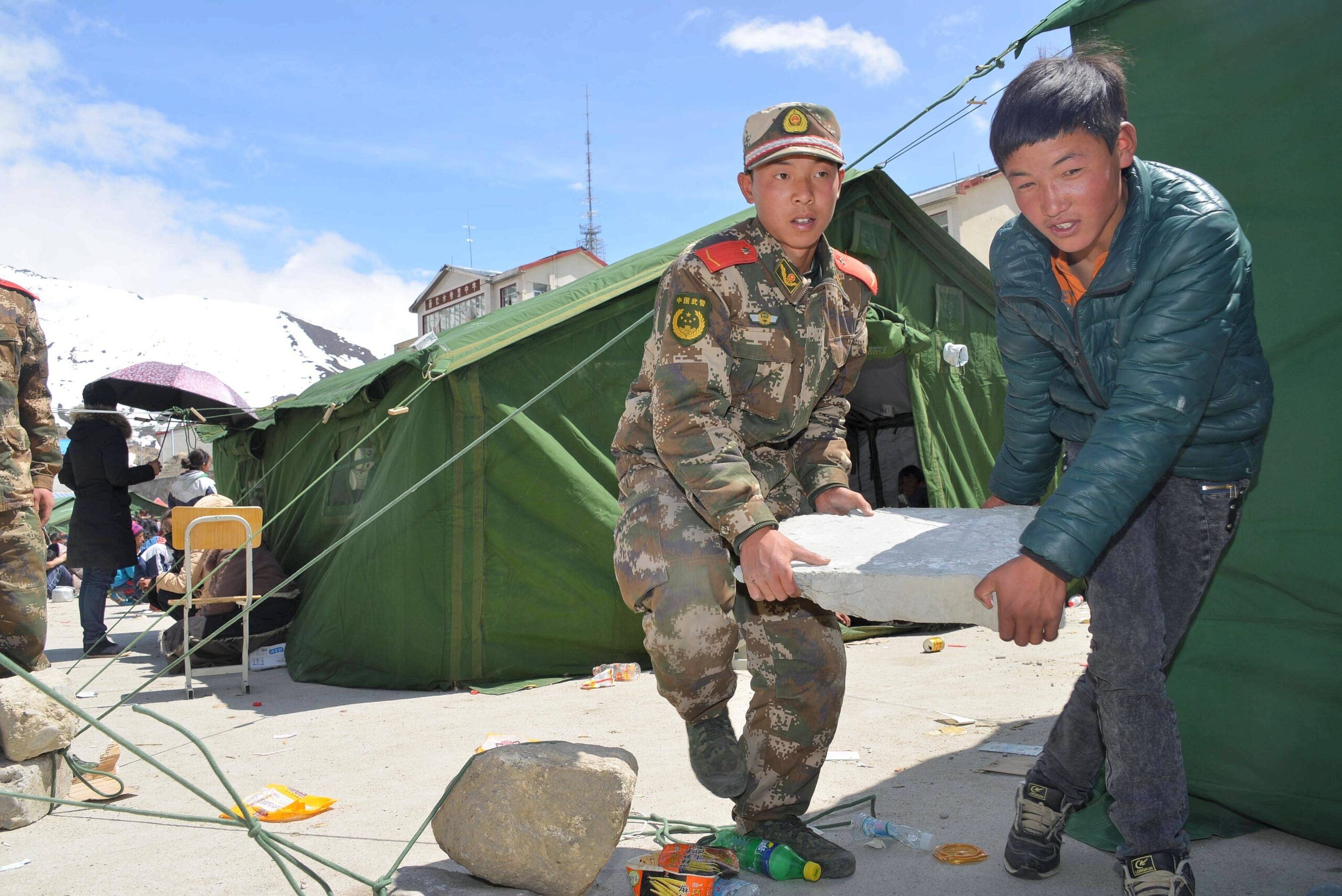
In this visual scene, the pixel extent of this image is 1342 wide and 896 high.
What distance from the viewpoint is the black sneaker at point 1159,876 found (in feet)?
4.91

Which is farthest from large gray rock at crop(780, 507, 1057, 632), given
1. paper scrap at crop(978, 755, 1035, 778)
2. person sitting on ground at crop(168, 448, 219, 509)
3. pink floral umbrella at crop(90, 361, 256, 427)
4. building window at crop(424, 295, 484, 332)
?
building window at crop(424, 295, 484, 332)

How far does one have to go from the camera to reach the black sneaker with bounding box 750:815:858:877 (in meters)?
1.96

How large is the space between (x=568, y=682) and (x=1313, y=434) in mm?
3588

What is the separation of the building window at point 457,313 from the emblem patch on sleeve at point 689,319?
26171 millimetres

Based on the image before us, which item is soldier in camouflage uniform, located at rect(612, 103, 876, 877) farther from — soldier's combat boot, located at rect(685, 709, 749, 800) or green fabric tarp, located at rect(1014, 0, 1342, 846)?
green fabric tarp, located at rect(1014, 0, 1342, 846)

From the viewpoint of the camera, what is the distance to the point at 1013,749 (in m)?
2.90

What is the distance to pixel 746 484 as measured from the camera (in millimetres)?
1889

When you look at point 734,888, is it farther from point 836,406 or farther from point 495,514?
point 495,514

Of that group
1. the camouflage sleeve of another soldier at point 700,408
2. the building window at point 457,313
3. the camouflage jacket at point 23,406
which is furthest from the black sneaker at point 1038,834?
the building window at point 457,313

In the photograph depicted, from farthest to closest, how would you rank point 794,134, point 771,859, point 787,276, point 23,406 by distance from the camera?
point 23,406 < point 787,276 < point 794,134 < point 771,859

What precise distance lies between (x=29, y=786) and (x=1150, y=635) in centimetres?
294

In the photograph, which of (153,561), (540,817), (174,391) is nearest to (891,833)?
(540,817)

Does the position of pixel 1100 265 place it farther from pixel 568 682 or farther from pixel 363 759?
pixel 568 682

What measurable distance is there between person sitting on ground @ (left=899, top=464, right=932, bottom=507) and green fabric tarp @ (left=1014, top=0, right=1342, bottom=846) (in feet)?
18.5
